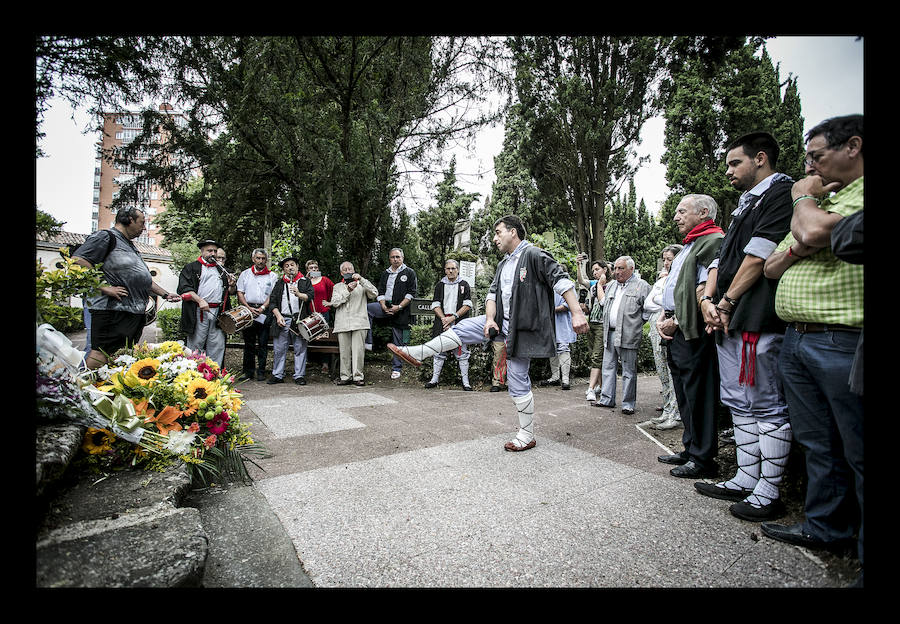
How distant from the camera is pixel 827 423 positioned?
2.17 metres

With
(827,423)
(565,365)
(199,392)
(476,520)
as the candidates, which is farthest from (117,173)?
(827,423)

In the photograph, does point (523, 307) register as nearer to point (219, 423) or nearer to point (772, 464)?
point (772, 464)

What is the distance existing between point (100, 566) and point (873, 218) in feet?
9.36

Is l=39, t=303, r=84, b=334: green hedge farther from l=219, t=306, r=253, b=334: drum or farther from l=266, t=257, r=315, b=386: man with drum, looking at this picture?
l=266, t=257, r=315, b=386: man with drum

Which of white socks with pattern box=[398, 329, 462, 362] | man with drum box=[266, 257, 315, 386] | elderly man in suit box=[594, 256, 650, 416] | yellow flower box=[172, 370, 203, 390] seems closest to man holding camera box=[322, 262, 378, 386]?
man with drum box=[266, 257, 315, 386]

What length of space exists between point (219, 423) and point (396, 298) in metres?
5.45

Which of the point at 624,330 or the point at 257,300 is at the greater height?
the point at 257,300

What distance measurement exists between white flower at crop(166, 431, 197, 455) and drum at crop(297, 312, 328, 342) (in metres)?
4.83
